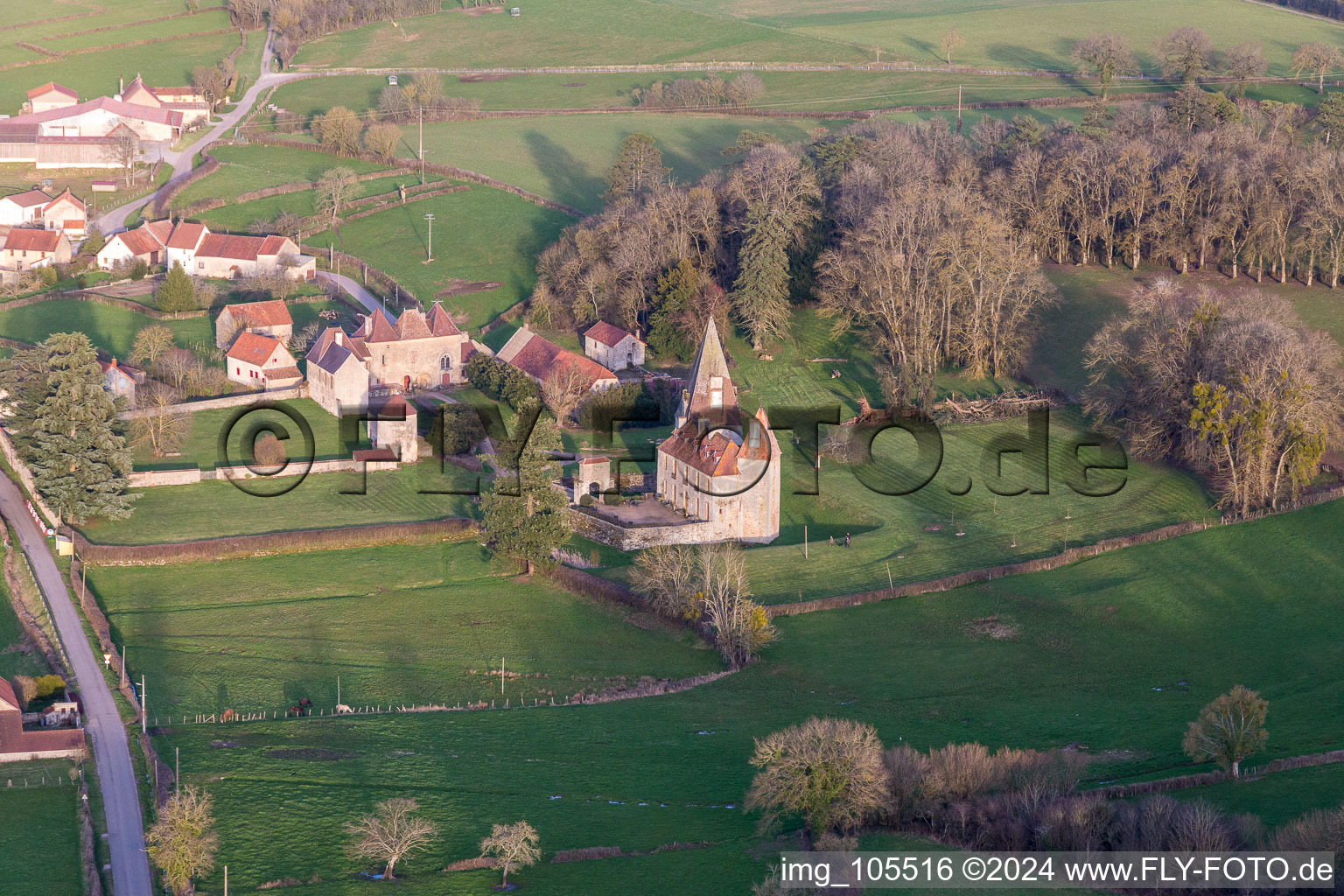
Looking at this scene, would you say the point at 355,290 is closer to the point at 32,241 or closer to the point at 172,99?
the point at 32,241

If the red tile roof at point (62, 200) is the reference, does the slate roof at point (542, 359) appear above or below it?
below

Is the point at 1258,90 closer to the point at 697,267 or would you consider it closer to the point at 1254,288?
the point at 1254,288

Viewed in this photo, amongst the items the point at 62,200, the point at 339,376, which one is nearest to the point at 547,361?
the point at 339,376

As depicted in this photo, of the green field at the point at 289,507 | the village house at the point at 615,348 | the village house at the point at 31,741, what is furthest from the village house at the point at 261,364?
the village house at the point at 31,741

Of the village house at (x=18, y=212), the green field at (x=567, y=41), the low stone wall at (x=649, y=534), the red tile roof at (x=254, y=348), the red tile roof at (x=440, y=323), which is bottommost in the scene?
the low stone wall at (x=649, y=534)

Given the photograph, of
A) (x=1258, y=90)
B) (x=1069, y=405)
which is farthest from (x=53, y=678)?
(x=1258, y=90)

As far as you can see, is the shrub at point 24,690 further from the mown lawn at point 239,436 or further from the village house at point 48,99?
the village house at point 48,99

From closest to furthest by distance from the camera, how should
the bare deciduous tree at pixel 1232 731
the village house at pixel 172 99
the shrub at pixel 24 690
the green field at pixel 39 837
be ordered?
the green field at pixel 39 837 → the bare deciduous tree at pixel 1232 731 → the shrub at pixel 24 690 → the village house at pixel 172 99
